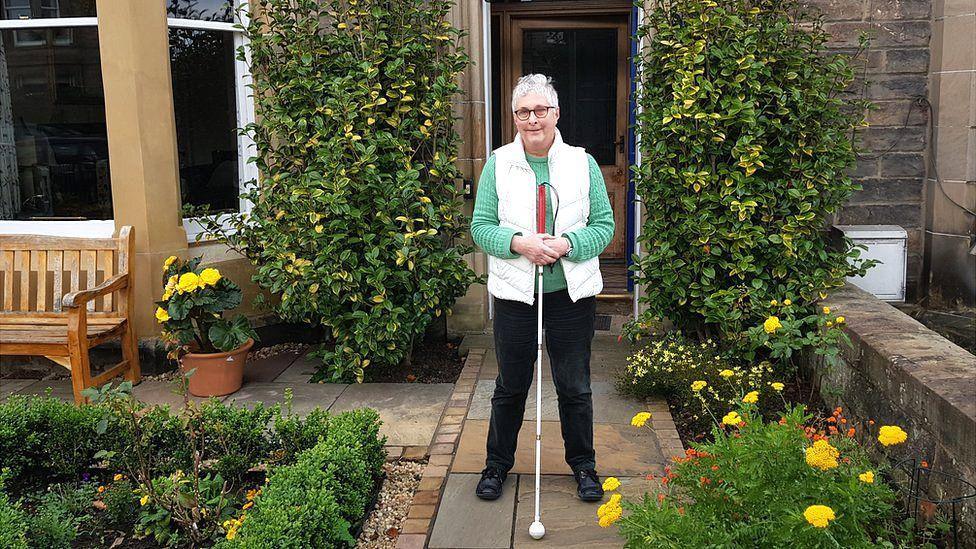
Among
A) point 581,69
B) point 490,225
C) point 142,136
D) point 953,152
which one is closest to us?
point 490,225

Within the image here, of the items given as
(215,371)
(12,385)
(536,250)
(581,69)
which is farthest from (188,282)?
(581,69)

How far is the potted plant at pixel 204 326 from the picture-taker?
564cm

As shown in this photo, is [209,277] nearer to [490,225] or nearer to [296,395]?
[296,395]

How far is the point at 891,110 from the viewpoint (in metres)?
6.50

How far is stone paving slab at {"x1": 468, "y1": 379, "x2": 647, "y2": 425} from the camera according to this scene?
5.20 meters

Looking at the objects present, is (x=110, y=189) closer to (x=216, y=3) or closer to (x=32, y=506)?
(x=216, y=3)

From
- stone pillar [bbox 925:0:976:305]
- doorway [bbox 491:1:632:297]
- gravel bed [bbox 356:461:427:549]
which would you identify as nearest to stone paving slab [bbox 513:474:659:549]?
gravel bed [bbox 356:461:427:549]

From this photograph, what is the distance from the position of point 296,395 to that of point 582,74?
463cm

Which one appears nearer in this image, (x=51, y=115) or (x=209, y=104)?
(x=51, y=115)

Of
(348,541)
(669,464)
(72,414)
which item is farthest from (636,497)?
(72,414)

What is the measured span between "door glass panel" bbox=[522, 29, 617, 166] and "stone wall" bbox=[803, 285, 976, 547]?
392cm

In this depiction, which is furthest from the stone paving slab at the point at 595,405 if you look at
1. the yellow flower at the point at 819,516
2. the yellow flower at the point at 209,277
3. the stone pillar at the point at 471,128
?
the yellow flower at the point at 819,516

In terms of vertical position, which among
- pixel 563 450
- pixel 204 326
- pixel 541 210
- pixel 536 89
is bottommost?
Result: pixel 563 450

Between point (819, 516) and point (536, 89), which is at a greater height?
point (536, 89)
